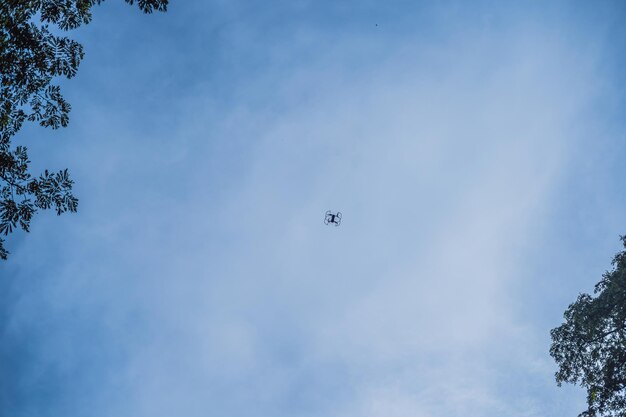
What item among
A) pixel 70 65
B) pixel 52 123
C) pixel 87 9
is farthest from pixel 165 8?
pixel 52 123

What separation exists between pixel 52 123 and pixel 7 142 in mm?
1359

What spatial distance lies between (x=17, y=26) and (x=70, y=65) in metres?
1.44

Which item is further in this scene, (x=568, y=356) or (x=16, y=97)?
Result: (x=568, y=356)

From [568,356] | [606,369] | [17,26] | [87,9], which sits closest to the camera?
[17,26]

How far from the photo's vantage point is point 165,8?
11.7m

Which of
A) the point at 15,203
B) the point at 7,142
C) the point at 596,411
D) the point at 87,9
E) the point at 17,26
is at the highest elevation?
the point at 87,9

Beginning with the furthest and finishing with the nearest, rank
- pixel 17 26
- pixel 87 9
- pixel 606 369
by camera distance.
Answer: pixel 606 369, pixel 87 9, pixel 17 26

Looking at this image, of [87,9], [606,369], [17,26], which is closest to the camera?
[17,26]

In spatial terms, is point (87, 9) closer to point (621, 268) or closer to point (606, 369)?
point (621, 268)

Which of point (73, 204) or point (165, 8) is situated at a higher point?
point (165, 8)

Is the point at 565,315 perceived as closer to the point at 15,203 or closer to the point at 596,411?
the point at 596,411

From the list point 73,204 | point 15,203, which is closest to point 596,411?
point 73,204

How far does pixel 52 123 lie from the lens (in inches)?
429

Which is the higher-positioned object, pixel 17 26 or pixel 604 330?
pixel 17 26
